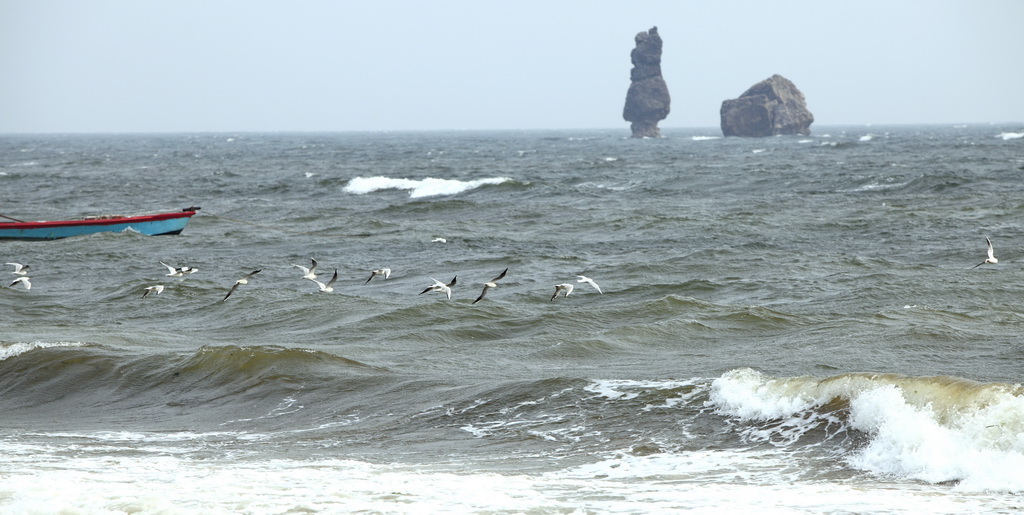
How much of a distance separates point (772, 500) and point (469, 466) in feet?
8.30

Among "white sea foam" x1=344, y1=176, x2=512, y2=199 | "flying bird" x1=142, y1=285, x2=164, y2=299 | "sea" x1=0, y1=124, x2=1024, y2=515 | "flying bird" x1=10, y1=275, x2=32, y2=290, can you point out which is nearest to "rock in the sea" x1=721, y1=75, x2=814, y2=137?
"white sea foam" x1=344, y1=176, x2=512, y2=199

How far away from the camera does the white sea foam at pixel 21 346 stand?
13.4 meters

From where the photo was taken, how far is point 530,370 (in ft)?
41.4

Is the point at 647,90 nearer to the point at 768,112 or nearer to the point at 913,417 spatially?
the point at 768,112

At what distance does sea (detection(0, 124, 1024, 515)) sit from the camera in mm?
7859

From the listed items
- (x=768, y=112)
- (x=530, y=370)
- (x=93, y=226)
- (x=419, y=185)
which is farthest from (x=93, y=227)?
(x=768, y=112)

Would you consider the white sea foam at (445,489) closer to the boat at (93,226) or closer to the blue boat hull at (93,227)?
the boat at (93,226)

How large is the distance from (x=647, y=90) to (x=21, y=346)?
6090 inches

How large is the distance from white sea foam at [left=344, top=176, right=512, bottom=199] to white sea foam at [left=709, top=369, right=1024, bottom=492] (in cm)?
3562

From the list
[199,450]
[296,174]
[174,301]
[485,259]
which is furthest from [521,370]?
[296,174]

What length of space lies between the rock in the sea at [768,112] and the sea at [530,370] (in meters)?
121

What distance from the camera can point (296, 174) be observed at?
58.9m

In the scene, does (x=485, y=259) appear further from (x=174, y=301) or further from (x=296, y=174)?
(x=296, y=174)

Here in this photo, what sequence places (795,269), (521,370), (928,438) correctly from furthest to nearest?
(795,269) < (521,370) < (928,438)
